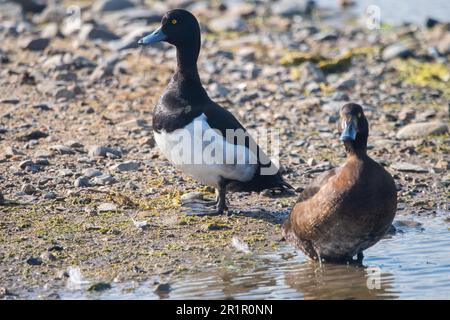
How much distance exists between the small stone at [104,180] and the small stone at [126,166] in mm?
307

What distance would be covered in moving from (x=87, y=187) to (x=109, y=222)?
921 millimetres

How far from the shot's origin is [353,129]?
6.94m

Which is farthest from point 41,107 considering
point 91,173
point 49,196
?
point 49,196

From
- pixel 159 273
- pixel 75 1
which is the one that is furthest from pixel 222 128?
pixel 75 1

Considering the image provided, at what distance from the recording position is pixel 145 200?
872 centimetres

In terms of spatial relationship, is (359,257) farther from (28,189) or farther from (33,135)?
(33,135)

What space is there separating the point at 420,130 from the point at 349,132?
161 inches

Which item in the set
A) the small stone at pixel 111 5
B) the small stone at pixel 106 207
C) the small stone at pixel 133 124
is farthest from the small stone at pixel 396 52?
the small stone at pixel 106 207

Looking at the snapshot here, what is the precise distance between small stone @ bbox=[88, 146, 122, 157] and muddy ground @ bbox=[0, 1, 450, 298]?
21 mm

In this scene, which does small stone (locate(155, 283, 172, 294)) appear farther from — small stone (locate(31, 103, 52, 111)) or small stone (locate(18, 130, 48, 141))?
small stone (locate(31, 103, 52, 111))

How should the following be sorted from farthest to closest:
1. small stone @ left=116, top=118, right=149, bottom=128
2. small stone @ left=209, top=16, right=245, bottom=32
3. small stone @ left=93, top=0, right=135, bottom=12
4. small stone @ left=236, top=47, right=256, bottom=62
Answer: small stone @ left=93, top=0, right=135, bottom=12 < small stone @ left=209, top=16, right=245, bottom=32 < small stone @ left=236, top=47, right=256, bottom=62 < small stone @ left=116, top=118, right=149, bottom=128

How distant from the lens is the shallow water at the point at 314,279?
662 cm

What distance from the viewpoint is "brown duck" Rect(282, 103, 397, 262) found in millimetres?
6656

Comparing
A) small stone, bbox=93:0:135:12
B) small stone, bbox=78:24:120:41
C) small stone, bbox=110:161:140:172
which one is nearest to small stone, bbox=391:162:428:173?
small stone, bbox=110:161:140:172
